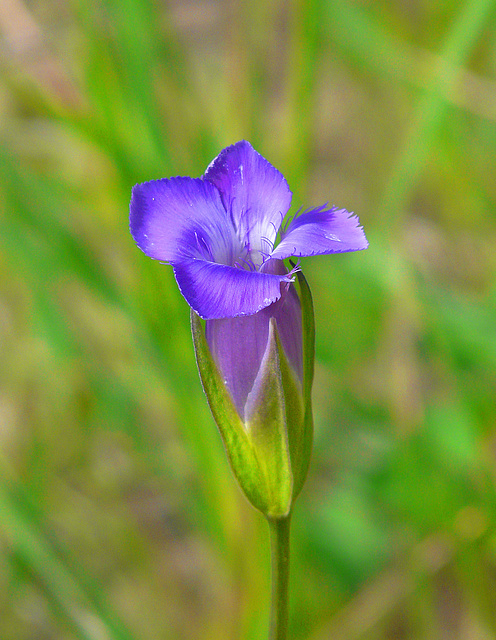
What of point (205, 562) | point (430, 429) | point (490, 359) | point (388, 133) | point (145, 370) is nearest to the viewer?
point (490, 359)

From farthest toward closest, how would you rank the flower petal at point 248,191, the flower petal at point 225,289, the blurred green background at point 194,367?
the blurred green background at point 194,367
the flower petal at point 248,191
the flower petal at point 225,289

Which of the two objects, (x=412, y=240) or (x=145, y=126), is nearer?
(x=145, y=126)

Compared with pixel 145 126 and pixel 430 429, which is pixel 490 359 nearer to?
pixel 430 429

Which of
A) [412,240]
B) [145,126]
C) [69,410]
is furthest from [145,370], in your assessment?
[412,240]

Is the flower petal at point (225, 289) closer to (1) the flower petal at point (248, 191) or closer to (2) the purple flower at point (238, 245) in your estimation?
(2) the purple flower at point (238, 245)

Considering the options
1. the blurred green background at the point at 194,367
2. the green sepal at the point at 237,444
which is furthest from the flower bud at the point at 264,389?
the blurred green background at the point at 194,367

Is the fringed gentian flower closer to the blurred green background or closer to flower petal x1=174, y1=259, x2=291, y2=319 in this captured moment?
flower petal x1=174, y1=259, x2=291, y2=319

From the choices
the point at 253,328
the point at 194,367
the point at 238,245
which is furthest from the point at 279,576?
the point at 194,367
